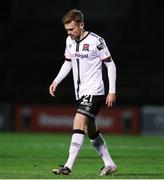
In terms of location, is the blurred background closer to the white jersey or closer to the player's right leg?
the white jersey

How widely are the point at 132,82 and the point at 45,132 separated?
23.1ft

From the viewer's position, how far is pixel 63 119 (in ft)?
84.1

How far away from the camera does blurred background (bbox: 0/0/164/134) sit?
99.6 feet

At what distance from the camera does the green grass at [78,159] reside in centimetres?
1117

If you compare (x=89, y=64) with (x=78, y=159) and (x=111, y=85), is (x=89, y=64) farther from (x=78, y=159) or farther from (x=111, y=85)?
(x=78, y=159)

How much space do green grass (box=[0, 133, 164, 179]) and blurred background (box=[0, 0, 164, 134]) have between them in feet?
25.6

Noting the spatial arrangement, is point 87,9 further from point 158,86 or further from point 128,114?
point 128,114

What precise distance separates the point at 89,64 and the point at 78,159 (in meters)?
4.09

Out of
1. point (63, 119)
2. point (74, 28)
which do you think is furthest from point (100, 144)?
point (63, 119)

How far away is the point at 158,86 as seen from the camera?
1233 inches

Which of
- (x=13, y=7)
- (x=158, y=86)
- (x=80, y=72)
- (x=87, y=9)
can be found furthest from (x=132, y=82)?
(x=80, y=72)

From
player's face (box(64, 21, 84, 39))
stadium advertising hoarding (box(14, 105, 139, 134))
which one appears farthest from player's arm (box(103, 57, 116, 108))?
stadium advertising hoarding (box(14, 105, 139, 134))

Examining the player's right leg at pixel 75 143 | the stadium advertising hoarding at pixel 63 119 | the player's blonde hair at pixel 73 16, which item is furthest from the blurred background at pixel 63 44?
the player's blonde hair at pixel 73 16


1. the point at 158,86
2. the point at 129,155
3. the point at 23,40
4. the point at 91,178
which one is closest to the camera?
the point at 91,178
